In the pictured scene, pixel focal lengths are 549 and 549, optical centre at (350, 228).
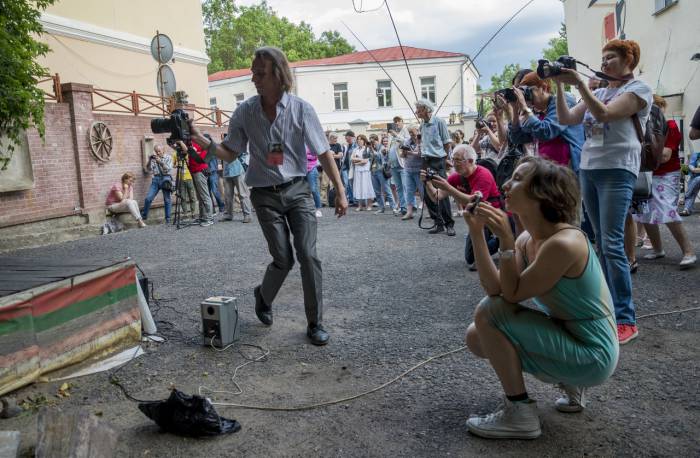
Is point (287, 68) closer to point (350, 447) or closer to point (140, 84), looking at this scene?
point (350, 447)

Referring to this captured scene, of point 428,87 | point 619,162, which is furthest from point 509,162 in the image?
point 428,87

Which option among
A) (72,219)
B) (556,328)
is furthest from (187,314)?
(72,219)

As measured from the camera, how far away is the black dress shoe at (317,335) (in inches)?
154

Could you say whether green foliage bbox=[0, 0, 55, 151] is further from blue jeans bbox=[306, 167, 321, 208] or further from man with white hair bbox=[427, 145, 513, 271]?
man with white hair bbox=[427, 145, 513, 271]

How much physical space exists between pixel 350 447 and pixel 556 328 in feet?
3.48

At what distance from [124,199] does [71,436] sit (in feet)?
36.4

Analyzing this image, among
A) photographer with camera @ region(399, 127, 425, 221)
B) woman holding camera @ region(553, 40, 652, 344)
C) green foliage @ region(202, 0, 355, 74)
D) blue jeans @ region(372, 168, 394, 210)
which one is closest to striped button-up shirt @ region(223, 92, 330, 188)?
woman holding camera @ region(553, 40, 652, 344)

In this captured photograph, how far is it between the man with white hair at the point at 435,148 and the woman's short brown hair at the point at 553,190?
629 cm

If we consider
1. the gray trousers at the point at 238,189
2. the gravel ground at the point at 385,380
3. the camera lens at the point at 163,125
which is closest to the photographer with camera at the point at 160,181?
the gray trousers at the point at 238,189

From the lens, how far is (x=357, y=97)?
4009 cm

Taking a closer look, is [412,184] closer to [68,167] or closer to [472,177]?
[472,177]

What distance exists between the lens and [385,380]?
3.25 m

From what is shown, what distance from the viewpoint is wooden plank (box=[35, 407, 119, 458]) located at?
88.7 inches

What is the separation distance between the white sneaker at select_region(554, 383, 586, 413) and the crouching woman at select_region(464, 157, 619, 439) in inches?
10.6
